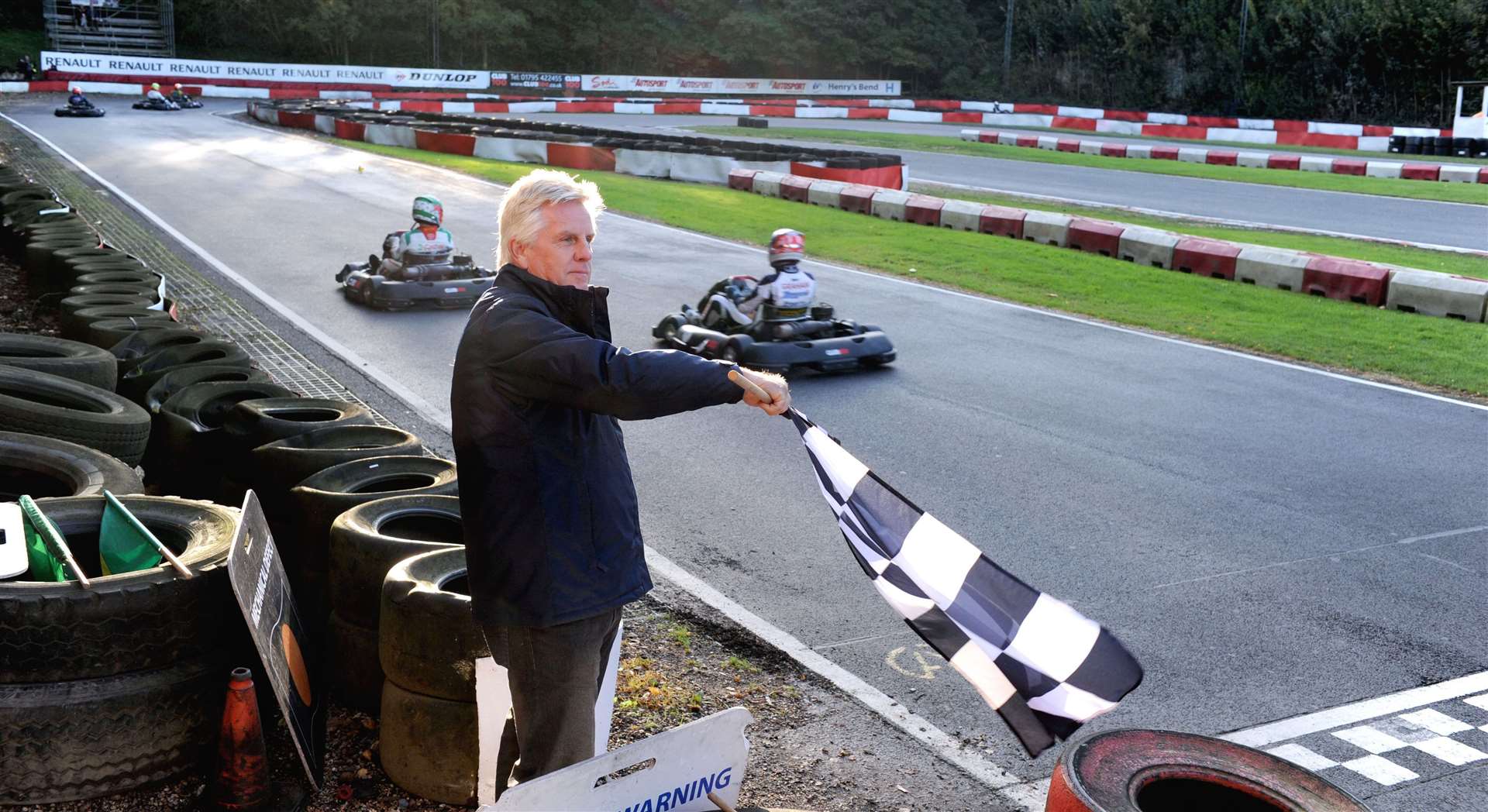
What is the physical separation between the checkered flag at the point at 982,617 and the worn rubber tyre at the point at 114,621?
6.46 feet

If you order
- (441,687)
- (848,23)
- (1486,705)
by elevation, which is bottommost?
(1486,705)

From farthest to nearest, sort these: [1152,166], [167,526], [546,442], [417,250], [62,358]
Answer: [1152,166] < [417,250] < [62,358] < [167,526] < [546,442]

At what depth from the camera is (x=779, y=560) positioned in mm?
6715

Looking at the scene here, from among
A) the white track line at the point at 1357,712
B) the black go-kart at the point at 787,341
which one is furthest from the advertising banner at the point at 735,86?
the white track line at the point at 1357,712

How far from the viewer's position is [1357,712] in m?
5.11

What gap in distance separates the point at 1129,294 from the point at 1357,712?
1109 cm

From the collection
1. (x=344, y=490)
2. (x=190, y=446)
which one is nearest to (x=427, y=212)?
(x=190, y=446)

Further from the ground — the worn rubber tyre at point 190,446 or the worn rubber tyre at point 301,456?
the worn rubber tyre at point 301,456

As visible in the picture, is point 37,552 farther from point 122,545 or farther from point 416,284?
point 416,284

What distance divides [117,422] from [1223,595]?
5.24m

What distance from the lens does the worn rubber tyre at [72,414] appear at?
5.91m

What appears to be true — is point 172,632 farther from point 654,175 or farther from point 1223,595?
point 654,175

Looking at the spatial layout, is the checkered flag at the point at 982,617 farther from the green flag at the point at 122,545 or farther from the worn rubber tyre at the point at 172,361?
the worn rubber tyre at the point at 172,361

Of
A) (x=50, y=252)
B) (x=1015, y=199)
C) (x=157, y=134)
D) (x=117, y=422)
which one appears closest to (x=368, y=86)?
(x=157, y=134)
